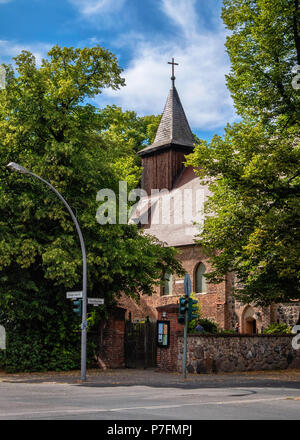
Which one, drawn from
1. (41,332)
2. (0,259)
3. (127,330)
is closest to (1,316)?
(41,332)

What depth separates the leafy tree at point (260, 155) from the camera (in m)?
21.8

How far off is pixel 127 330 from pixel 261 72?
12.3m

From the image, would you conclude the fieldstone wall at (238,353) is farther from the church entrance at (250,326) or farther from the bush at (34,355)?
the church entrance at (250,326)

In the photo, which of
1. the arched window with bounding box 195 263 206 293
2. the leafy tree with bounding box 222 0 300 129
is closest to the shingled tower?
the arched window with bounding box 195 263 206 293

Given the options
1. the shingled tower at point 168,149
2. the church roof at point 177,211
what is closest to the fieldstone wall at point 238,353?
the church roof at point 177,211

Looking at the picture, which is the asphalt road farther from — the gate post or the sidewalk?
the gate post

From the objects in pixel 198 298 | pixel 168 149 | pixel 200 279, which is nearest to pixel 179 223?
pixel 200 279

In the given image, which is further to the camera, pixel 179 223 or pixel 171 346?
pixel 179 223

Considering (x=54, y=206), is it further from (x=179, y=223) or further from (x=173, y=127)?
(x=173, y=127)

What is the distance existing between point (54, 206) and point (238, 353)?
9.07 meters

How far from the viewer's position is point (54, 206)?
72.8 ft

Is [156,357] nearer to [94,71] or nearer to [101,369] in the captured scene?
[101,369]

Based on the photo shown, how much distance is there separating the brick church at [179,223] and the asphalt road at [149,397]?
469 inches

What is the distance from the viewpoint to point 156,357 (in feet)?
84.1
